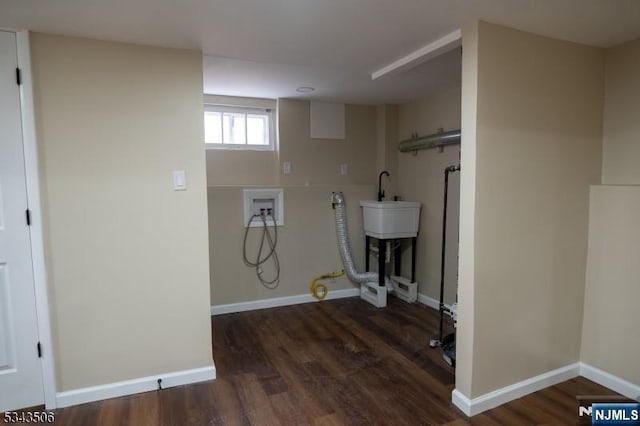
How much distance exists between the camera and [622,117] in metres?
2.29

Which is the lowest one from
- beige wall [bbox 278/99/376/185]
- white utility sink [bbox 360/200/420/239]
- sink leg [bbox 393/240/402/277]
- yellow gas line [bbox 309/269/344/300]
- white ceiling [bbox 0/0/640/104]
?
yellow gas line [bbox 309/269/344/300]

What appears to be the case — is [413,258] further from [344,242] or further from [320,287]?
[320,287]

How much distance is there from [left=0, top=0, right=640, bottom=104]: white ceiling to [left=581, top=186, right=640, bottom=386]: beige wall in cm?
99

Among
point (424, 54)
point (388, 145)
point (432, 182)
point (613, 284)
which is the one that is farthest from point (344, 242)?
point (613, 284)

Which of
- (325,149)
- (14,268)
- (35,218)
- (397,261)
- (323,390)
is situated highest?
(325,149)

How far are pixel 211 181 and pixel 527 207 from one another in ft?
9.15

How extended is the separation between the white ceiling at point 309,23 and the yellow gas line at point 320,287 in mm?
2197

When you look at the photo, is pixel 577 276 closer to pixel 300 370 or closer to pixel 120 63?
pixel 300 370

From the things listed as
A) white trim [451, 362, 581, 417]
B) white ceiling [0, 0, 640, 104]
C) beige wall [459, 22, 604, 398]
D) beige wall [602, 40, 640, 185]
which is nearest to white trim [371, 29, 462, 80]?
white ceiling [0, 0, 640, 104]

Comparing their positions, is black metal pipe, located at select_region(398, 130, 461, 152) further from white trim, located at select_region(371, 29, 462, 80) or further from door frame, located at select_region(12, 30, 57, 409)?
door frame, located at select_region(12, 30, 57, 409)

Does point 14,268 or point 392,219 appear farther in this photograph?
point 392,219

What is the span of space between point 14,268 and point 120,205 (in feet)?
2.06

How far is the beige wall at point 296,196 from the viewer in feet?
11.8

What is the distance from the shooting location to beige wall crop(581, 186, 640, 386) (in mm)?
2205
